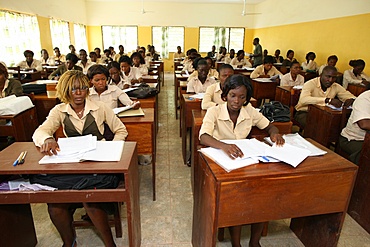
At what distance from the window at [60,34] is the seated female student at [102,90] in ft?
23.2

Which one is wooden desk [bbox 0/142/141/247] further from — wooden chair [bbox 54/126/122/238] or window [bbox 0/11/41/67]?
window [bbox 0/11/41/67]

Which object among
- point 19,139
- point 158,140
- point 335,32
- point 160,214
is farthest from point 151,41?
point 160,214

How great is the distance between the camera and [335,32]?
6.37 meters

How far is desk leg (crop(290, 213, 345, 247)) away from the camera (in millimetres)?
1562

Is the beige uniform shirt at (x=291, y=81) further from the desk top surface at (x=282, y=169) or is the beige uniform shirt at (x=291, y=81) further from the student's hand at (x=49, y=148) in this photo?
the student's hand at (x=49, y=148)

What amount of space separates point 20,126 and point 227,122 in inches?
83.8

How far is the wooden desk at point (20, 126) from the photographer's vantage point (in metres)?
2.55

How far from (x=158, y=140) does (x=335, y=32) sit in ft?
17.8

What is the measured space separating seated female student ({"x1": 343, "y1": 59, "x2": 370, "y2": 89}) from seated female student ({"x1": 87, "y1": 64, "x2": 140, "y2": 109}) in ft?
15.2

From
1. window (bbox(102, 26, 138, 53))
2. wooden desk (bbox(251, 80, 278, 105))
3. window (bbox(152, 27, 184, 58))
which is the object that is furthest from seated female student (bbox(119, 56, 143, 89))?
window (bbox(102, 26, 138, 53))

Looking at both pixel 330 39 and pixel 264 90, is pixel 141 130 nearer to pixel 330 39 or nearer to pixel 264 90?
pixel 264 90

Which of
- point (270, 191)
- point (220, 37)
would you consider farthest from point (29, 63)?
point (220, 37)

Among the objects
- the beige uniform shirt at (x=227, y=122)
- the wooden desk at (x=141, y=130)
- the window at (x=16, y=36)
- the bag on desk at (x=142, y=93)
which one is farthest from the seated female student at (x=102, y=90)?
the window at (x=16, y=36)

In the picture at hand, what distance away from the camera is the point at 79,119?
1.76 metres
